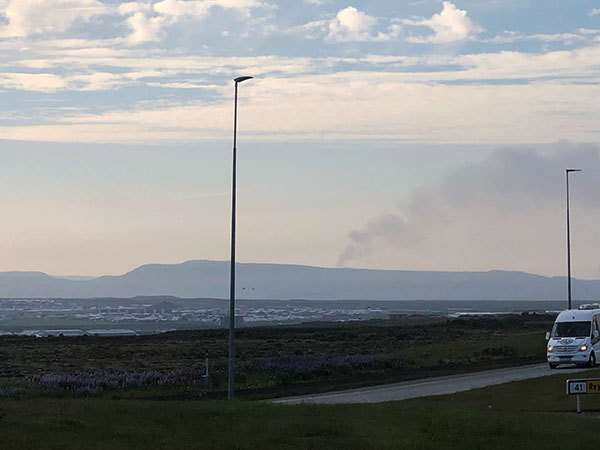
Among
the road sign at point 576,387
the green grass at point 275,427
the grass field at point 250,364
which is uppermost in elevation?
the road sign at point 576,387

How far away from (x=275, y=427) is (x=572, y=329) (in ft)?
86.5

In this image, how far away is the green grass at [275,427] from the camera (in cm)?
1905

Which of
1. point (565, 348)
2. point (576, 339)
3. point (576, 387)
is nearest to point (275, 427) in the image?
point (576, 387)

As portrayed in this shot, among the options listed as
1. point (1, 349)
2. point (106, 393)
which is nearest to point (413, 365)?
point (106, 393)

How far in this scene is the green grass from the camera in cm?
1905

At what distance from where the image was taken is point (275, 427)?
21.0 m

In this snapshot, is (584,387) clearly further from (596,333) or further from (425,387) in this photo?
(596,333)

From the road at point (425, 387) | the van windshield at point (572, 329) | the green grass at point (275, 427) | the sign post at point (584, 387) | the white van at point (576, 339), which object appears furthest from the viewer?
the van windshield at point (572, 329)

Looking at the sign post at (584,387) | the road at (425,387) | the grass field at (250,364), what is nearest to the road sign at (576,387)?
the sign post at (584,387)

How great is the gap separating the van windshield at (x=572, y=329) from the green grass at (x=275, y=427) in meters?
20.2

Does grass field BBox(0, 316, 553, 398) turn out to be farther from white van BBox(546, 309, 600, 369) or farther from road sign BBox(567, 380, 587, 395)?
road sign BBox(567, 380, 587, 395)

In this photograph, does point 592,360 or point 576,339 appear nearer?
point 592,360

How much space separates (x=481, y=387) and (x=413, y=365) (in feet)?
51.5

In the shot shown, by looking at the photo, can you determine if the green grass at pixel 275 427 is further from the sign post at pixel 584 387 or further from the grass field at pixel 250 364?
the grass field at pixel 250 364
